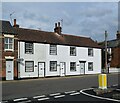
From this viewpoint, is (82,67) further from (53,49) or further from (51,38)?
(51,38)

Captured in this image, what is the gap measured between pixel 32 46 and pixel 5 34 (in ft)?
14.9

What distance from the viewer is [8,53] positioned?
3053cm

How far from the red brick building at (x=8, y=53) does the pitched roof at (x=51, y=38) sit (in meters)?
1.51

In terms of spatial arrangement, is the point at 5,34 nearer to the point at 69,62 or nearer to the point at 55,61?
the point at 55,61

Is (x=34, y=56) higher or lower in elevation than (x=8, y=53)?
lower

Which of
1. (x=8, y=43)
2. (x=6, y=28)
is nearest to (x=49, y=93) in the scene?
(x=8, y=43)

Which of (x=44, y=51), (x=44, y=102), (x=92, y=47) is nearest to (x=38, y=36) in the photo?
(x=44, y=51)

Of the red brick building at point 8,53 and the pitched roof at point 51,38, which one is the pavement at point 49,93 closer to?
the red brick building at point 8,53

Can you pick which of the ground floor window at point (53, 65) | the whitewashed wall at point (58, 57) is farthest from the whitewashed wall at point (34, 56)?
the ground floor window at point (53, 65)

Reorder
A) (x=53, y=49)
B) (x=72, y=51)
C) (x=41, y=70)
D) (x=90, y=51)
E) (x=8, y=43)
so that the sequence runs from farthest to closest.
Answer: (x=90, y=51)
(x=72, y=51)
(x=53, y=49)
(x=41, y=70)
(x=8, y=43)

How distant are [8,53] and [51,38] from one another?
9.20 meters

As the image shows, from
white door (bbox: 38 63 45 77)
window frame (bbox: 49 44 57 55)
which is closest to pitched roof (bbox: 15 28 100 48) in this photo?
window frame (bbox: 49 44 57 55)

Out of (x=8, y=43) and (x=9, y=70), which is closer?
(x=9, y=70)

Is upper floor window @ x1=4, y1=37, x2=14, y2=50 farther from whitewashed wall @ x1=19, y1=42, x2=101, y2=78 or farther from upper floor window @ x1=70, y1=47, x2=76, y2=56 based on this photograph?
upper floor window @ x1=70, y1=47, x2=76, y2=56
